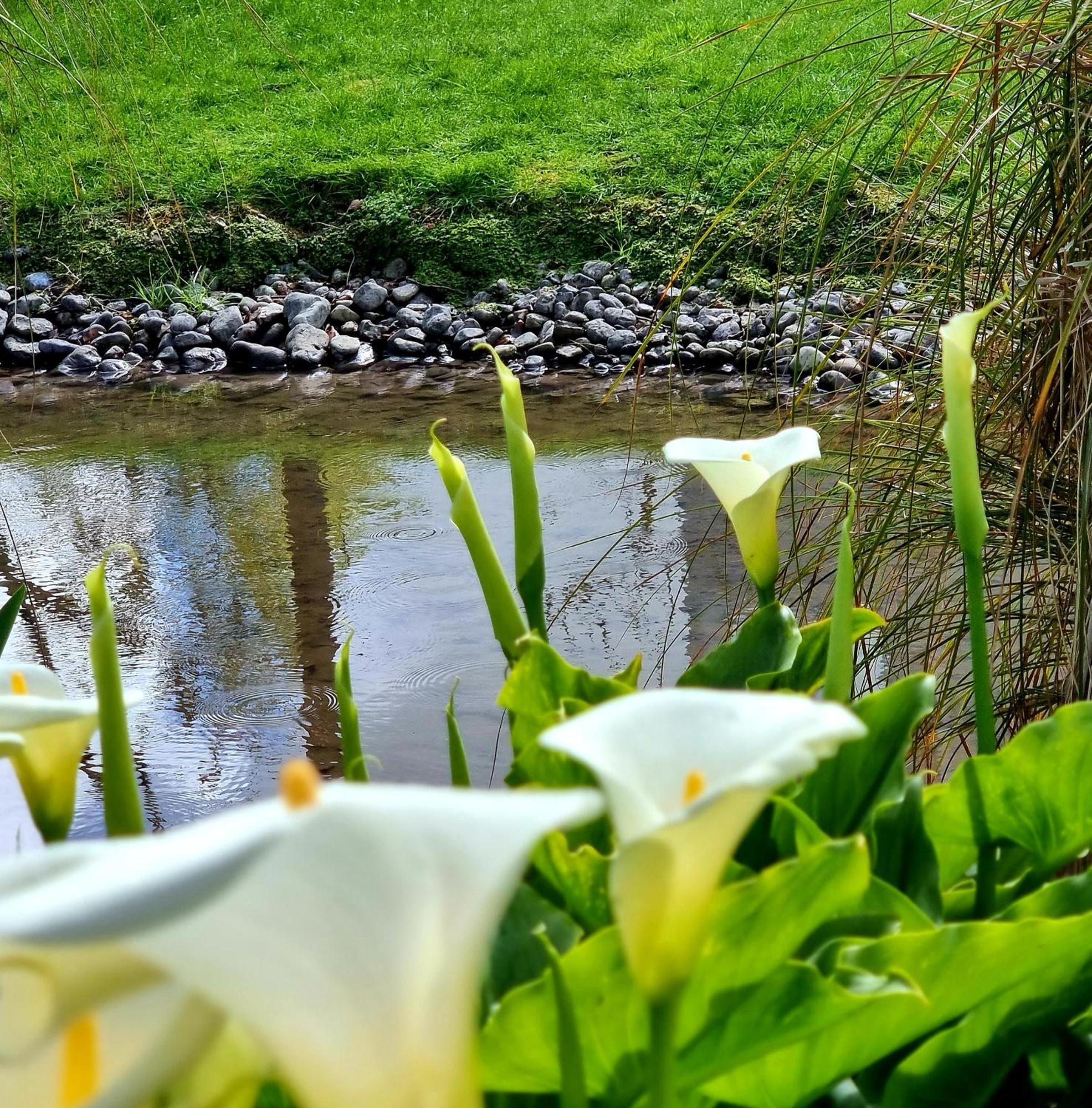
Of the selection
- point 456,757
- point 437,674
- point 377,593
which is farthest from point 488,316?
point 456,757

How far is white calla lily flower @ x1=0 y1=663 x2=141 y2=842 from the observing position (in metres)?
0.47

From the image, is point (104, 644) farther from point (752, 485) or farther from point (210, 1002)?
point (752, 485)

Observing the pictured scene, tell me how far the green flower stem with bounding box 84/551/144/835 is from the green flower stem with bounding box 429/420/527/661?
→ 241 millimetres

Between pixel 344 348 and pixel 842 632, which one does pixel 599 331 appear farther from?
pixel 842 632

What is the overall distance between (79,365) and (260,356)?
2.40 feet

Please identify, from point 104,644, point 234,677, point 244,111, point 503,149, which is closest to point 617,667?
point 234,677

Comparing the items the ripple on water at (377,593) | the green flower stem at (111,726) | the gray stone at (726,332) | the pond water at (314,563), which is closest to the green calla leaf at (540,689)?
the green flower stem at (111,726)

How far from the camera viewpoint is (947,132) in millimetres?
1143

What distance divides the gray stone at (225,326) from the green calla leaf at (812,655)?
4729 millimetres

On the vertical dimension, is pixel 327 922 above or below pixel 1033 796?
above

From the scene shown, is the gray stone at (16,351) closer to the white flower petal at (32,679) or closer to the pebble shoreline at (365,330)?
the pebble shoreline at (365,330)

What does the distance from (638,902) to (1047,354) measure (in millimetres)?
895

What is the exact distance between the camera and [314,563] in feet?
9.75

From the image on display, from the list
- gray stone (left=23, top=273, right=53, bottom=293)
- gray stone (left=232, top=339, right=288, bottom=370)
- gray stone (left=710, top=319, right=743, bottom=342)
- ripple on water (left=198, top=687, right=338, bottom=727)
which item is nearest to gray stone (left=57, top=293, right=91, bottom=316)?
gray stone (left=23, top=273, right=53, bottom=293)
